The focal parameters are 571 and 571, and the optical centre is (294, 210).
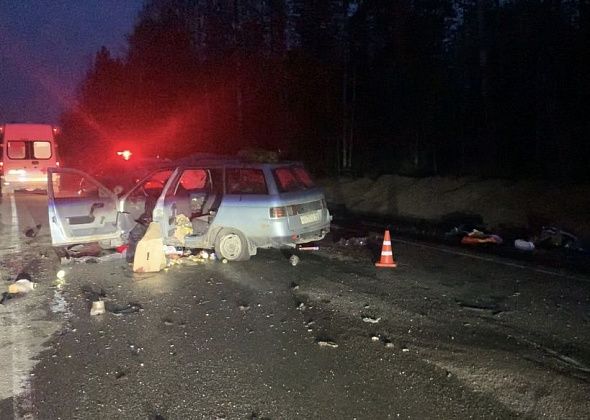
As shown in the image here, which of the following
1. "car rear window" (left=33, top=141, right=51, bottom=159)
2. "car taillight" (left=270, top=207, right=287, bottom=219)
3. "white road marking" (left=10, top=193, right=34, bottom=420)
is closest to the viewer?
"white road marking" (left=10, top=193, right=34, bottom=420)

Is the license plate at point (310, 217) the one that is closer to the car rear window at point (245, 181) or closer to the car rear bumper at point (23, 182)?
the car rear window at point (245, 181)

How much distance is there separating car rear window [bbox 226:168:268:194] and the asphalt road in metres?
1.30

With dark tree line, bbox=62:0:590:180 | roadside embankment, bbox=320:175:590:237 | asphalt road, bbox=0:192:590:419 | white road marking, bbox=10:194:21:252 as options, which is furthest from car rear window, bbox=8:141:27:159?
asphalt road, bbox=0:192:590:419

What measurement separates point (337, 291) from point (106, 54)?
61023mm

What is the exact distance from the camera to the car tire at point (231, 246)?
9.41 metres

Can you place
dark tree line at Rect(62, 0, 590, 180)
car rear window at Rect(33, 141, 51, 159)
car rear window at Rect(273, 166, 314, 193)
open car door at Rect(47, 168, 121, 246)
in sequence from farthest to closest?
car rear window at Rect(33, 141, 51, 159) < dark tree line at Rect(62, 0, 590, 180) < open car door at Rect(47, 168, 121, 246) < car rear window at Rect(273, 166, 314, 193)

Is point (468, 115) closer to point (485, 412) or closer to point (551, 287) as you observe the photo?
point (551, 287)

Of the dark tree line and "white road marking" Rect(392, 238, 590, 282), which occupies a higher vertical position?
the dark tree line

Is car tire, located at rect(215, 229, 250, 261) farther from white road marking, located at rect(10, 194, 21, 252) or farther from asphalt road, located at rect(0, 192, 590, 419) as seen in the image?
white road marking, located at rect(10, 194, 21, 252)

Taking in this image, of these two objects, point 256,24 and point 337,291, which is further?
point 256,24

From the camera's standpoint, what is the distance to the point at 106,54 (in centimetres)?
6194

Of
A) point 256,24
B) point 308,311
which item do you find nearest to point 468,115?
point 256,24

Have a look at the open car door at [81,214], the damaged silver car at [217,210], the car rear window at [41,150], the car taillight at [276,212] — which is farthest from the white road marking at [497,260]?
the car rear window at [41,150]

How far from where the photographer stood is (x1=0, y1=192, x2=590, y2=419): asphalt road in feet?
14.2
